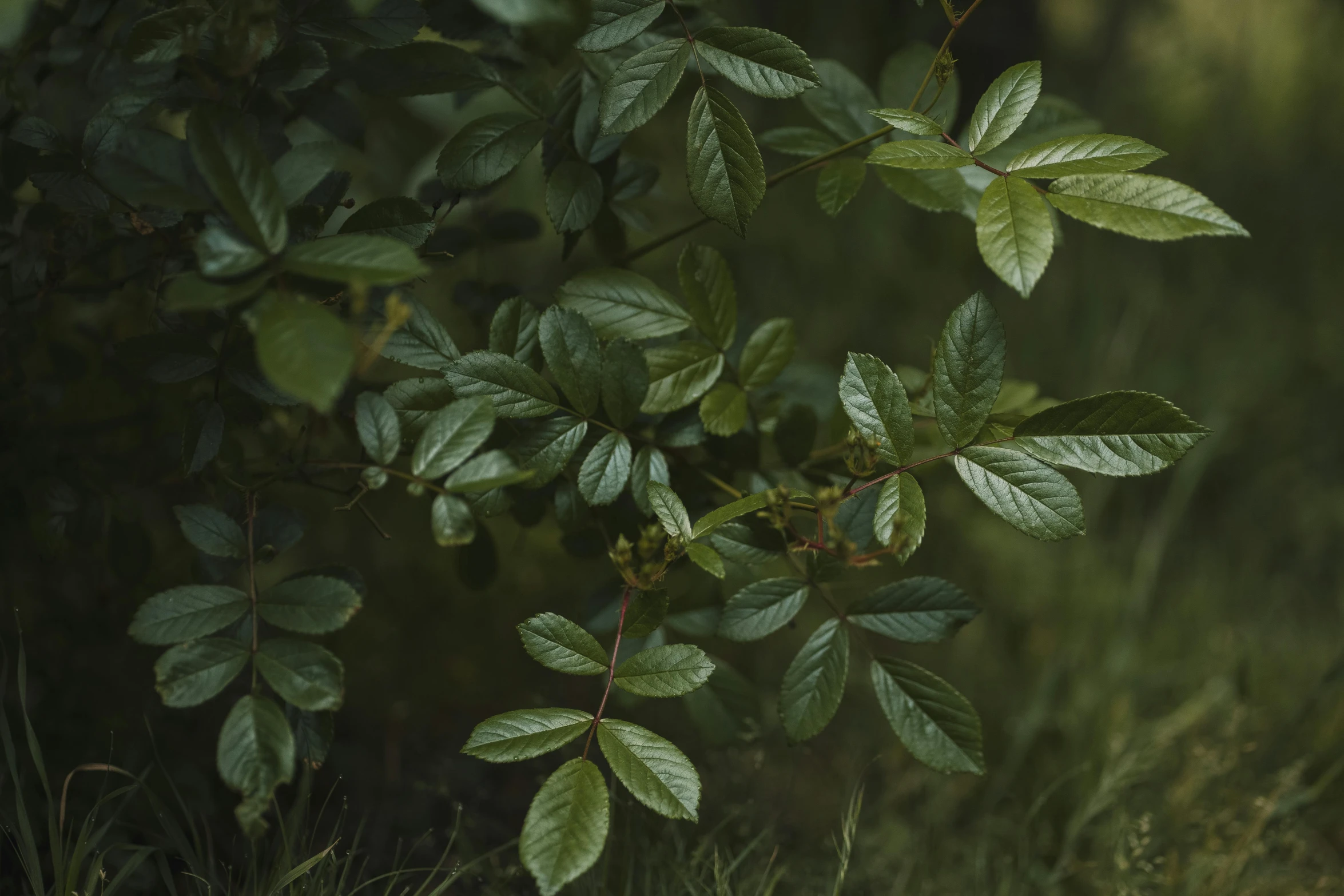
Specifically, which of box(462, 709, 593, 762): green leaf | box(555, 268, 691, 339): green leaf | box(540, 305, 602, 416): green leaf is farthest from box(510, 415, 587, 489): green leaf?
box(462, 709, 593, 762): green leaf

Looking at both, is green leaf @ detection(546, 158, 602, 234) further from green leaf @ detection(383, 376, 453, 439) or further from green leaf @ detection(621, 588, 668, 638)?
green leaf @ detection(621, 588, 668, 638)

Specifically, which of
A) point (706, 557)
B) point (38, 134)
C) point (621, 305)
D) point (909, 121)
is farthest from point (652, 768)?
point (38, 134)

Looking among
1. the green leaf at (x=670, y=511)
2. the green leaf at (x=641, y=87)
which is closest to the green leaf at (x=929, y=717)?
the green leaf at (x=670, y=511)

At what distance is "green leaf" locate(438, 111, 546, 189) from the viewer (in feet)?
3.33

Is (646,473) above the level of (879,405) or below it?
below

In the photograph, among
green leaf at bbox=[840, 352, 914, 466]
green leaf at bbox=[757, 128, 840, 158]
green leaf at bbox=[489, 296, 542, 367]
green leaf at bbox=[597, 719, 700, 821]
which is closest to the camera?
green leaf at bbox=[597, 719, 700, 821]

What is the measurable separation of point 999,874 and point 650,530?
1.08 m

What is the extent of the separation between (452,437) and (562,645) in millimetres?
221

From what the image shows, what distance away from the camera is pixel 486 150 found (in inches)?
40.7

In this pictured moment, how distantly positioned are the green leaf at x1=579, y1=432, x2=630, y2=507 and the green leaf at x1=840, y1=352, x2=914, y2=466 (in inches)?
9.5

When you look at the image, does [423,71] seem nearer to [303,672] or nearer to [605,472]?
[605,472]

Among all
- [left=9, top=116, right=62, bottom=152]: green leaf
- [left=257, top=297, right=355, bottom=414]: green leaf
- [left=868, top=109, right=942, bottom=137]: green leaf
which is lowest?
[left=9, top=116, right=62, bottom=152]: green leaf

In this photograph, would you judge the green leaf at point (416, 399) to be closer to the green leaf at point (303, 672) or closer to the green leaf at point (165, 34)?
the green leaf at point (303, 672)

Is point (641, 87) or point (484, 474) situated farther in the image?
point (641, 87)
